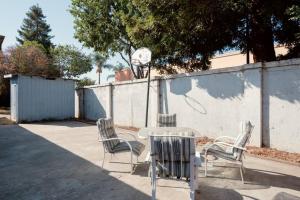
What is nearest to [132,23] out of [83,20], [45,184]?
[45,184]

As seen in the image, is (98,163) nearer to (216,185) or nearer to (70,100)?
(216,185)

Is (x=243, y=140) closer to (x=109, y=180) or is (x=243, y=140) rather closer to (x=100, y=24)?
(x=109, y=180)

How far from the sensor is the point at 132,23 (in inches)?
460

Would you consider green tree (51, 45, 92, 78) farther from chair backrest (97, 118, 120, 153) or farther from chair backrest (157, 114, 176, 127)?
chair backrest (97, 118, 120, 153)

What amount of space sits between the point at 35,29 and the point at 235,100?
4905 cm

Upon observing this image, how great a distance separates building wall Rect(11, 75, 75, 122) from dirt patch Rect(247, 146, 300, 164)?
12.6 meters

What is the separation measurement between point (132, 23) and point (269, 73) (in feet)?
19.1

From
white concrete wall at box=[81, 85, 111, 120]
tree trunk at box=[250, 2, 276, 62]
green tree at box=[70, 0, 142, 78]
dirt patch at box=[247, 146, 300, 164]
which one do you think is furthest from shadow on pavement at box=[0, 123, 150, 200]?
green tree at box=[70, 0, 142, 78]

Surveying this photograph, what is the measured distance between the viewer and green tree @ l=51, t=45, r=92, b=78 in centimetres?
3575

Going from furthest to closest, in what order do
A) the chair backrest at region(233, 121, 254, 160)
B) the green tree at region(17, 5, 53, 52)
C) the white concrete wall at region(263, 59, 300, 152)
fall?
1. the green tree at region(17, 5, 53, 52)
2. the white concrete wall at region(263, 59, 300, 152)
3. the chair backrest at region(233, 121, 254, 160)

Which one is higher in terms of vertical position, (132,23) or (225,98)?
(132,23)

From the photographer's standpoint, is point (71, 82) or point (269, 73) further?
point (71, 82)

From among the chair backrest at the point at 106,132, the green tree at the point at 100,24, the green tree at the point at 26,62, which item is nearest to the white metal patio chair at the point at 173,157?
the chair backrest at the point at 106,132

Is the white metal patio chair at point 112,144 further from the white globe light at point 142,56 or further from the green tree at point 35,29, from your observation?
the green tree at point 35,29
